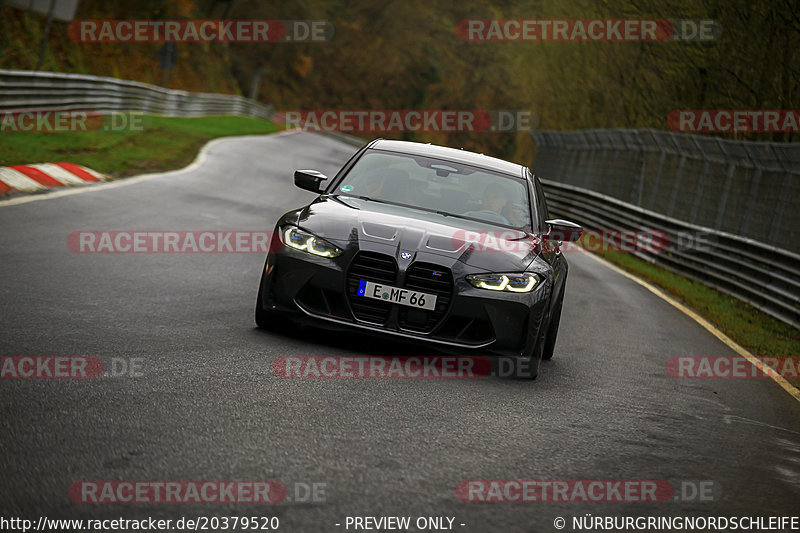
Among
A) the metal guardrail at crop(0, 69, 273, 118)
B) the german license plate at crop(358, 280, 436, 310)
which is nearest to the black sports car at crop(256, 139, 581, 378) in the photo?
the german license plate at crop(358, 280, 436, 310)

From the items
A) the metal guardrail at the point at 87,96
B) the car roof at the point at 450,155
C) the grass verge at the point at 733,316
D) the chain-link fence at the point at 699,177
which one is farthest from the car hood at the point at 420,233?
the metal guardrail at the point at 87,96

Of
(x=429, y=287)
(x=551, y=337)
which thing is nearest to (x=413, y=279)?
(x=429, y=287)

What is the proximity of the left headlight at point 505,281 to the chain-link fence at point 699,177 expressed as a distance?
34.4 ft

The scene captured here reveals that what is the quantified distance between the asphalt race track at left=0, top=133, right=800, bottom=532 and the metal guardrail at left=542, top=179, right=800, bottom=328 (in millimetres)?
4921

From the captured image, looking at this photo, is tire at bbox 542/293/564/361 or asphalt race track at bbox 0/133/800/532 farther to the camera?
tire at bbox 542/293/564/361

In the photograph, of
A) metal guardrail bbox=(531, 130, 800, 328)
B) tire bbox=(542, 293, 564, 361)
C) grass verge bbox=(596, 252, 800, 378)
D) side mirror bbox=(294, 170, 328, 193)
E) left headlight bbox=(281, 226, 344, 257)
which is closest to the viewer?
left headlight bbox=(281, 226, 344, 257)

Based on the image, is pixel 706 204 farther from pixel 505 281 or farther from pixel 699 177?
pixel 505 281

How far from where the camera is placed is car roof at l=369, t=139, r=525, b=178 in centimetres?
887

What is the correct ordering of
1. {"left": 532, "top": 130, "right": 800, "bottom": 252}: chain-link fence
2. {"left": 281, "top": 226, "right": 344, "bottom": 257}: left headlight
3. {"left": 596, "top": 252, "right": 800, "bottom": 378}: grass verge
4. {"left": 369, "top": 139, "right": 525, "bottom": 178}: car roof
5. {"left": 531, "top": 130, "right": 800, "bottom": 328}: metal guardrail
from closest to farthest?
{"left": 281, "top": 226, "right": 344, "bottom": 257}: left headlight → {"left": 369, "top": 139, "right": 525, "bottom": 178}: car roof → {"left": 596, "top": 252, "right": 800, "bottom": 378}: grass verge → {"left": 531, "top": 130, "right": 800, "bottom": 328}: metal guardrail → {"left": 532, "top": 130, "right": 800, "bottom": 252}: chain-link fence

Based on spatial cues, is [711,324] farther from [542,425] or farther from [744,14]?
[744,14]

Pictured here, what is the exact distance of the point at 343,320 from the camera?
713 cm

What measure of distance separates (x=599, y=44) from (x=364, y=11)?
59.4 metres

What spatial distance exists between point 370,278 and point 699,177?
16.8 meters

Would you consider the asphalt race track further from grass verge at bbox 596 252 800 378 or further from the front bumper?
grass verge at bbox 596 252 800 378
